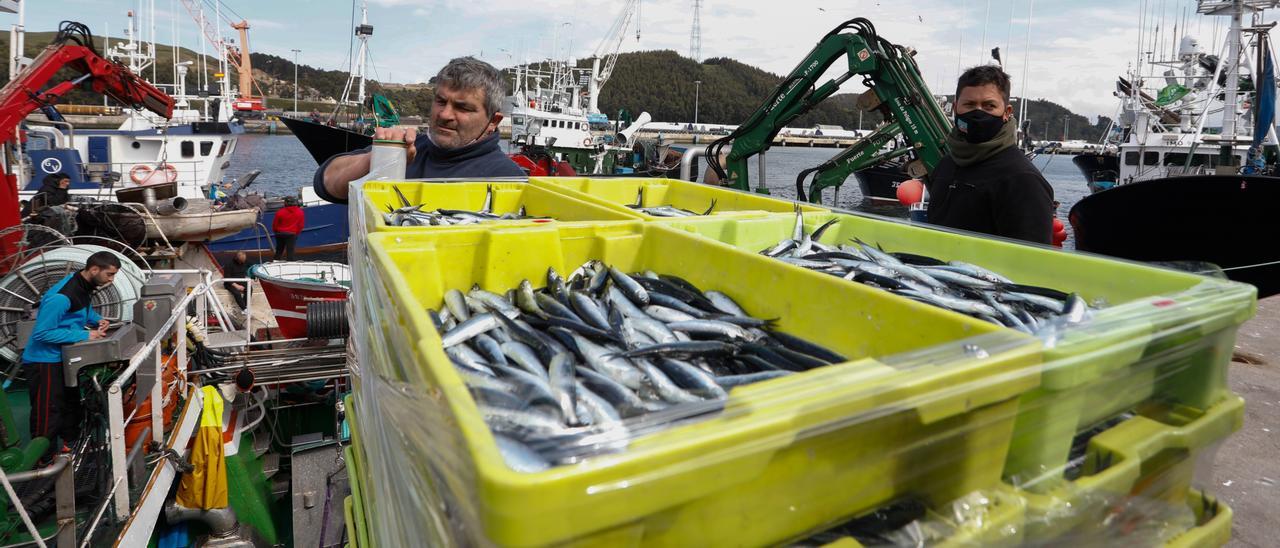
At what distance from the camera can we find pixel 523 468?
83 cm

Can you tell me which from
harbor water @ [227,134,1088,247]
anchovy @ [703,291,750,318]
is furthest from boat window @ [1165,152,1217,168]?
anchovy @ [703,291,750,318]

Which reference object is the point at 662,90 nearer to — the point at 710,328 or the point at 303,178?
the point at 303,178

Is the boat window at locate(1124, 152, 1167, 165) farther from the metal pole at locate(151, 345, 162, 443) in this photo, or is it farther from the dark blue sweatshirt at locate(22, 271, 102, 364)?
the dark blue sweatshirt at locate(22, 271, 102, 364)

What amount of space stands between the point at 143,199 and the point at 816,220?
50.4 ft

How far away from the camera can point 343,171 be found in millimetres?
4621

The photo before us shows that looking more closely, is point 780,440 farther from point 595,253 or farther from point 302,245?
point 302,245

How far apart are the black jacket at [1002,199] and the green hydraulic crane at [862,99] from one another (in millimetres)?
3178

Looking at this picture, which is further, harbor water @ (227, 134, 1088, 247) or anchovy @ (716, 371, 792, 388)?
harbor water @ (227, 134, 1088, 247)

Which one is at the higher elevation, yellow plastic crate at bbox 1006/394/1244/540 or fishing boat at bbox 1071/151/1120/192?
fishing boat at bbox 1071/151/1120/192

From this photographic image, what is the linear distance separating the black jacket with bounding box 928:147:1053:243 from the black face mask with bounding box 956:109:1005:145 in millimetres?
125

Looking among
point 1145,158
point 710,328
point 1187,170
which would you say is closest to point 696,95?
point 1145,158

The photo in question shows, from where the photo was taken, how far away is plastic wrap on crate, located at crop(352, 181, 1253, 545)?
88cm

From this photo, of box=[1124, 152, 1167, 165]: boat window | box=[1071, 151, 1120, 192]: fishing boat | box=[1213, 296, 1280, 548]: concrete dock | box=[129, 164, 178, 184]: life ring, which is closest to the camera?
box=[1213, 296, 1280, 548]: concrete dock

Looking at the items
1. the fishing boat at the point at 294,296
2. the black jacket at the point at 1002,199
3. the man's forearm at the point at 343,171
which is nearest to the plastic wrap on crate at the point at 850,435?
the black jacket at the point at 1002,199
